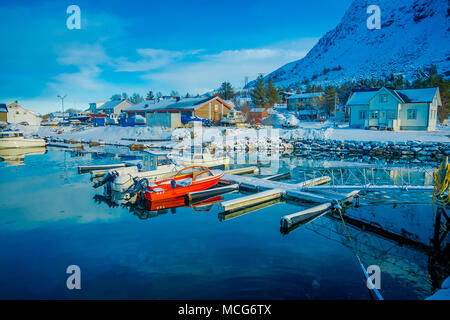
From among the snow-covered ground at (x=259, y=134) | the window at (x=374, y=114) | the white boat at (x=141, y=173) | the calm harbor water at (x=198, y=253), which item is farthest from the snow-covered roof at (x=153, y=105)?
the calm harbor water at (x=198, y=253)

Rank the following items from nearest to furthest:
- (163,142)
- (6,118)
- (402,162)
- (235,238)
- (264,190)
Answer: (235,238) < (264,190) < (402,162) < (163,142) < (6,118)

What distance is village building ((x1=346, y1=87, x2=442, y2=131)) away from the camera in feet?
137

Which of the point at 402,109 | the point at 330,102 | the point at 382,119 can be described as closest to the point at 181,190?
the point at 382,119

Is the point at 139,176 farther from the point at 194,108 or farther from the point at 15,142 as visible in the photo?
the point at 194,108

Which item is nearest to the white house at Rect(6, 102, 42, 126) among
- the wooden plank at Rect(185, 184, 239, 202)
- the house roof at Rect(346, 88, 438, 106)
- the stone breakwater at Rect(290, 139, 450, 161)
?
the stone breakwater at Rect(290, 139, 450, 161)

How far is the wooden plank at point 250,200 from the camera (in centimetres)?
1463

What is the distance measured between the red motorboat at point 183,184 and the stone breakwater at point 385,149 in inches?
792

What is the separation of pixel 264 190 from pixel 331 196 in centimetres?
377

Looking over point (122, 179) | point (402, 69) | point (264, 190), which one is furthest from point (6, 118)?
point (402, 69)

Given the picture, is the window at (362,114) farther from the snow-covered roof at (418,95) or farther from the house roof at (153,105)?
the house roof at (153,105)

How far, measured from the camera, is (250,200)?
1559 centimetres

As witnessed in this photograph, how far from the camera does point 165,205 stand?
16.1 metres
